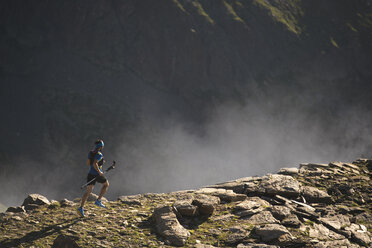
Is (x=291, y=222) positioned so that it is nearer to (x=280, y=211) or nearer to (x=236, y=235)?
(x=280, y=211)

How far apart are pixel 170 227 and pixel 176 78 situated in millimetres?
111891

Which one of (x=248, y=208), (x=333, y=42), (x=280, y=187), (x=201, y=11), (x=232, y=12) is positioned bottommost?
(x=248, y=208)

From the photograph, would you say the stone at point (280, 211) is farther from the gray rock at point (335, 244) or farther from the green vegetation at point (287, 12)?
the green vegetation at point (287, 12)

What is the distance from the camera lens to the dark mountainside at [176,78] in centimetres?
10575

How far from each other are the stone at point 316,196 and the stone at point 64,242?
982cm

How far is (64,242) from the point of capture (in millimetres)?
9180

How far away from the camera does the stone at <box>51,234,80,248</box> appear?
30.0ft

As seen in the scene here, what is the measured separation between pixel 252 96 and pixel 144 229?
11501 centimetres

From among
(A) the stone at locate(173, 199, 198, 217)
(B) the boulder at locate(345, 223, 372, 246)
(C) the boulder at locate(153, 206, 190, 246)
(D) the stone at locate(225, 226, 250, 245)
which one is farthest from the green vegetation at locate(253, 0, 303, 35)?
(D) the stone at locate(225, 226, 250, 245)

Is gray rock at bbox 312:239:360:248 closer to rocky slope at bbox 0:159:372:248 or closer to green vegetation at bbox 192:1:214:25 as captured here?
rocky slope at bbox 0:159:372:248

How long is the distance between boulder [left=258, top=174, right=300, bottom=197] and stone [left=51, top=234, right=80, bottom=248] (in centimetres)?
801

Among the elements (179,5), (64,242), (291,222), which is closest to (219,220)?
(291,222)

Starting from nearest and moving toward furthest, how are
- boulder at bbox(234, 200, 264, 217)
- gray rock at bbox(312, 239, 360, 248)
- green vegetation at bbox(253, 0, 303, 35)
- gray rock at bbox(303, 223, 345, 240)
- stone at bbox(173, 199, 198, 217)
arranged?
gray rock at bbox(312, 239, 360, 248) < gray rock at bbox(303, 223, 345, 240) < stone at bbox(173, 199, 198, 217) < boulder at bbox(234, 200, 264, 217) < green vegetation at bbox(253, 0, 303, 35)

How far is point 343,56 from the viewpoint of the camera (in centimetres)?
12794
